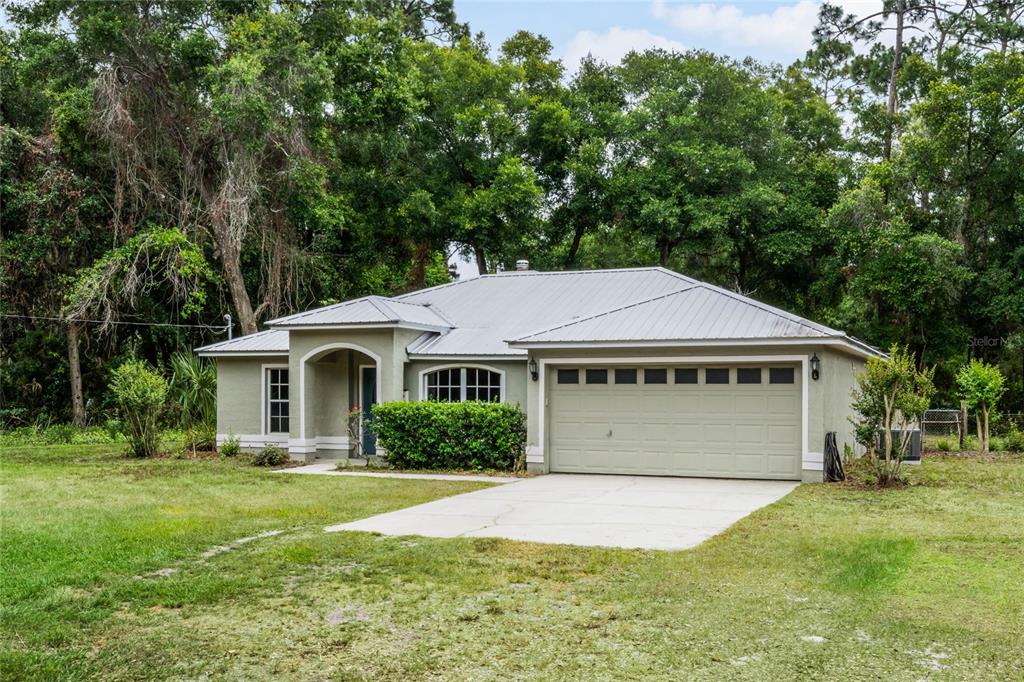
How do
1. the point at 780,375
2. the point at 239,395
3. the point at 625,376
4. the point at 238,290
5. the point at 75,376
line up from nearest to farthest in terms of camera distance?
the point at 780,375, the point at 625,376, the point at 239,395, the point at 238,290, the point at 75,376

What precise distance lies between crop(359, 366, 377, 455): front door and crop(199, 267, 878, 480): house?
30mm

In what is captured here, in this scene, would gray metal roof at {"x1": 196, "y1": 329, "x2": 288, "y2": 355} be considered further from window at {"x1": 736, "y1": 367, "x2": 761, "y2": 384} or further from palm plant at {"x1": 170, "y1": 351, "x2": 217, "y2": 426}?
window at {"x1": 736, "y1": 367, "x2": 761, "y2": 384}

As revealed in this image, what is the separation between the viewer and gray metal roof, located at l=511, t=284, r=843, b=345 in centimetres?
1455

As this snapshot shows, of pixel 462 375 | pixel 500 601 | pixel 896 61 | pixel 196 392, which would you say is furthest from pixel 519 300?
pixel 896 61

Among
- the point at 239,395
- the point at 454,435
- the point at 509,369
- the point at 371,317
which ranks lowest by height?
the point at 454,435

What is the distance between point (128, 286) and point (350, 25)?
9.28m

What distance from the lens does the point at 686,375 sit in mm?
15242

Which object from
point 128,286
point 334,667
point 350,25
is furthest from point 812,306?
point 334,667

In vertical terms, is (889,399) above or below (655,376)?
below

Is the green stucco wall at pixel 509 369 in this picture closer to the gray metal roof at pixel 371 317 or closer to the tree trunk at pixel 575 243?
the gray metal roof at pixel 371 317

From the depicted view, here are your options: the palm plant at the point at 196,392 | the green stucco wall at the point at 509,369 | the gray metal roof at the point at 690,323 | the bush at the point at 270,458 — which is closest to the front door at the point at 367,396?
the green stucco wall at the point at 509,369

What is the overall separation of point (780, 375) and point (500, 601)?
369 inches

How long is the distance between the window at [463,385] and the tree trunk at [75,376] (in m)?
14.0

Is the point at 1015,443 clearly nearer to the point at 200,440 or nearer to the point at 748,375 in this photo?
the point at 748,375
